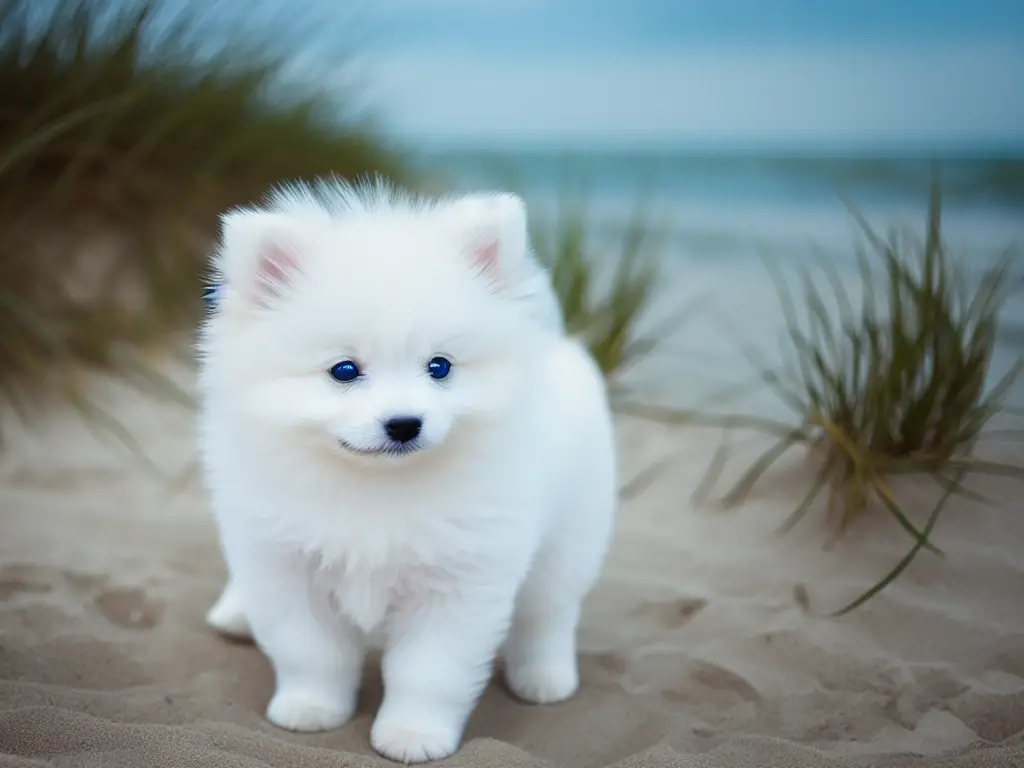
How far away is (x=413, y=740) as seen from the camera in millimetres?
1833

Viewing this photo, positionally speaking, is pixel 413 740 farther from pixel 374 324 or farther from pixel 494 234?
pixel 494 234

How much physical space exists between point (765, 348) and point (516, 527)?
301 cm

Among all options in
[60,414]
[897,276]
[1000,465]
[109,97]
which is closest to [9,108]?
[109,97]

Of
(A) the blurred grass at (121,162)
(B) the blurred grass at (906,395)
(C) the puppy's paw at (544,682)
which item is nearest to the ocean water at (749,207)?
(B) the blurred grass at (906,395)

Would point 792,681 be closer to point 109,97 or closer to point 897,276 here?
point 897,276

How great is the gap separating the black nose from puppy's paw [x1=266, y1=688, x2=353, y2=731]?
66 centimetres

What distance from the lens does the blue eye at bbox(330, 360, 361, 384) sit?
1613 millimetres

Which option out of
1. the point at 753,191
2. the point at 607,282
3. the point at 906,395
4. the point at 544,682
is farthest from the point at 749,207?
the point at 544,682

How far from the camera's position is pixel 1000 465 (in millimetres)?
2777

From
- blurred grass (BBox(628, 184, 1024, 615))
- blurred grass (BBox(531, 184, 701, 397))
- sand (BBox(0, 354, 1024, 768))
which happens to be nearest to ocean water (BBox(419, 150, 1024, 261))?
blurred grass (BBox(531, 184, 701, 397))

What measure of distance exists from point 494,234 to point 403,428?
379mm

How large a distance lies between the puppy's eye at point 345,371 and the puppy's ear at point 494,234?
281mm

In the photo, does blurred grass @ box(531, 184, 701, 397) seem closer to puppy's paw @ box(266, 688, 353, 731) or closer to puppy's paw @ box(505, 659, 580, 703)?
puppy's paw @ box(505, 659, 580, 703)

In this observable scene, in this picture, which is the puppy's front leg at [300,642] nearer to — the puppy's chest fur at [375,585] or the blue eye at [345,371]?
the puppy's chest fur at [375,585]
